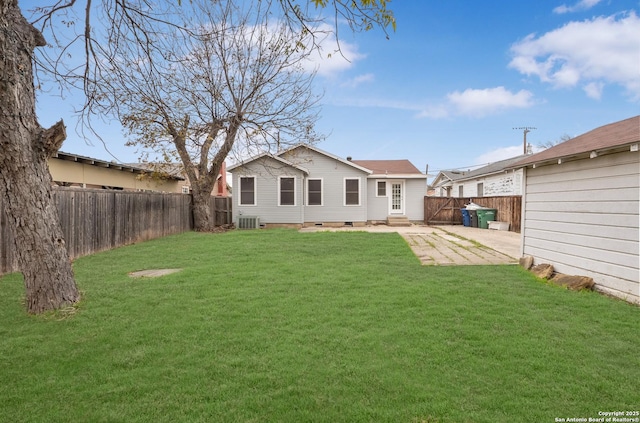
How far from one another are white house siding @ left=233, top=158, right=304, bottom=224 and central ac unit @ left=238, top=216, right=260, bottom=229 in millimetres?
312

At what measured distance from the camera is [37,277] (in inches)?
166

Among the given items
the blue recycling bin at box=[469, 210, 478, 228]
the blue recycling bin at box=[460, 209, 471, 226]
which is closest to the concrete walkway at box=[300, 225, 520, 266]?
the blue recycling bin at box=[469, 210, 478, 228]

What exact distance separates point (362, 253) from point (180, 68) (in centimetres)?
938

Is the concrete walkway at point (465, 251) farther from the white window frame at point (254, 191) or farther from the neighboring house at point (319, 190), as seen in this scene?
the white window frame at point (254, 191)

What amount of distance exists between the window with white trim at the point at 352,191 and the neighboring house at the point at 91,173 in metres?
8.45

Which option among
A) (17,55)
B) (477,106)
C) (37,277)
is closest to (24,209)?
(37,277)

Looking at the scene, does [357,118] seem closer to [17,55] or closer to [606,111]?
[17,55]

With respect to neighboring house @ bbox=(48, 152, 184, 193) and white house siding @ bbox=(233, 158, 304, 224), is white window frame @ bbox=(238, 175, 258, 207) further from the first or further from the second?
neighboring house @ bbox=(48, 152, 184, 193)

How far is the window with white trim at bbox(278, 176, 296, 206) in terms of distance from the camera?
677 inches

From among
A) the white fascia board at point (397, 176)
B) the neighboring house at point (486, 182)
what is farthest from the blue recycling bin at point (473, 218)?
the white fascia board at point (397, 176)

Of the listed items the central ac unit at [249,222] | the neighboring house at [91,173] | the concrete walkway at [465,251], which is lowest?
the concrete walkway at [465,251]

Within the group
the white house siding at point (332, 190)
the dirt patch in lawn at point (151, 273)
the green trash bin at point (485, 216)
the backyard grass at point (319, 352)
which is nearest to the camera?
the backyard grass at point (319, 352)

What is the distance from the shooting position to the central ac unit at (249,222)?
16875 mm

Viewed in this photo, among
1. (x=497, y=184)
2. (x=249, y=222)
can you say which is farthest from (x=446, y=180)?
(x=249, y=222)
